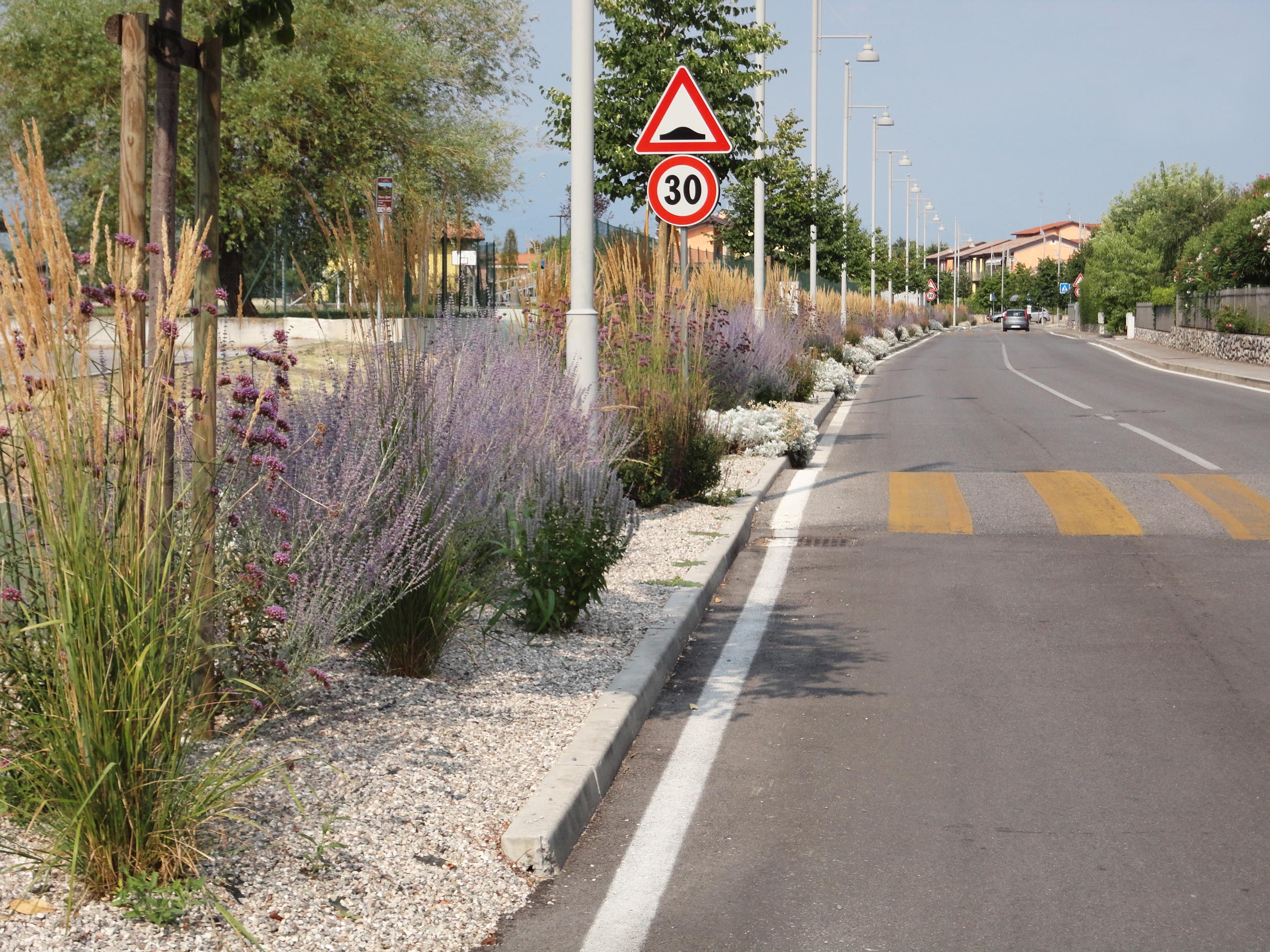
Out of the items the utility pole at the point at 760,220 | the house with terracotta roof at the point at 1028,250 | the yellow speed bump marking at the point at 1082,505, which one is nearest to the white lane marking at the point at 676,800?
the yellow speed bump marking at the point at 1082,505

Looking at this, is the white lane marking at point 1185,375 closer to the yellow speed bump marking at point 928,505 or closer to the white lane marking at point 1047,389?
the white lane marking at point 1047,389

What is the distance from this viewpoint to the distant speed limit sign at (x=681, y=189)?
1141cm

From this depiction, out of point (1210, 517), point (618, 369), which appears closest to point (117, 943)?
point (618, 369)

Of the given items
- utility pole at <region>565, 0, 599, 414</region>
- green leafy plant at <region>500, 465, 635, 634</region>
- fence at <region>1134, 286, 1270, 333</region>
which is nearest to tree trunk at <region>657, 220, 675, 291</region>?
utility pole at <region>565, 0, 599, 414</region>

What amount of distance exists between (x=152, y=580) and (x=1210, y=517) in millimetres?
9007

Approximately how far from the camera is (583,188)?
9.11 m

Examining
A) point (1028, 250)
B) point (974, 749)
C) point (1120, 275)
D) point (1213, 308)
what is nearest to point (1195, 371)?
point (1213, 308)

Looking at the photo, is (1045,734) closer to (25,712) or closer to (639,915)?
(639,915)

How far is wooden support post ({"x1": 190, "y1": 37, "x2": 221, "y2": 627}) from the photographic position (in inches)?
162

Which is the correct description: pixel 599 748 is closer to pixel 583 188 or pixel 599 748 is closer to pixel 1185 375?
pixel 583 188

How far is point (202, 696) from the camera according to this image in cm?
416

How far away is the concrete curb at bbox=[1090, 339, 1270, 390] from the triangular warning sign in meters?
19.1

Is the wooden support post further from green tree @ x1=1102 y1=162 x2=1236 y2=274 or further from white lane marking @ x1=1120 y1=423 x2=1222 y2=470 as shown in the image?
green tree @ x1=1102 y1=162 x2=1236 y2=274

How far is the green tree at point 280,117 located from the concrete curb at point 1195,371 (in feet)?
55.1
